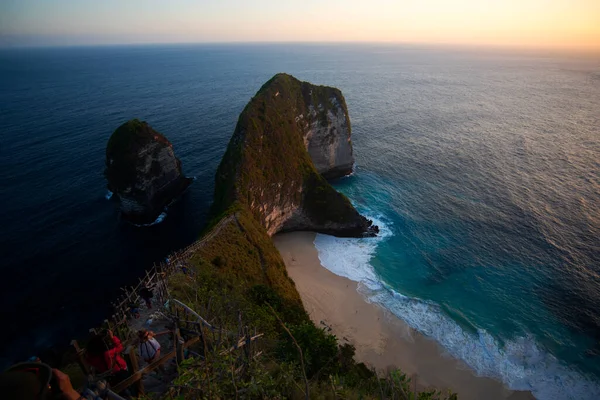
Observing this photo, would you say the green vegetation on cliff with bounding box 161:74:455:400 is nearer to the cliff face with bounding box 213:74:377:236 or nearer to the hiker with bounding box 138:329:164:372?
the cliff face with bounding box 213:74:377:236

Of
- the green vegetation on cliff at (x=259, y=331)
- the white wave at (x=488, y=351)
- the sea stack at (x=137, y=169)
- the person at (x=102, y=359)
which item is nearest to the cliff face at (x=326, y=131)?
the sea stack at (x=137, y=169)

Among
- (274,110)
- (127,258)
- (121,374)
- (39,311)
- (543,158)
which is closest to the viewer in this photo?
(121,374)

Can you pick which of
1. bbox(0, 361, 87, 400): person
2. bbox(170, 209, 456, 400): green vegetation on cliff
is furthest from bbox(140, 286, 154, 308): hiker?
bbox(0, 361, 87, 400): person

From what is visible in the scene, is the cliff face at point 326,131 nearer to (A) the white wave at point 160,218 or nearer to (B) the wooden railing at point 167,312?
(A) the white wave at point 160,218

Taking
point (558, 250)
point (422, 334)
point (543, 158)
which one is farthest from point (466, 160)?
point (422, 334)

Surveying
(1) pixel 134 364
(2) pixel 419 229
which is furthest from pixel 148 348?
(2) pixel 419 229

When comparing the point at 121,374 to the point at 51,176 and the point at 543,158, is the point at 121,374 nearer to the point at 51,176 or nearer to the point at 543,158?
the point at 51,176
